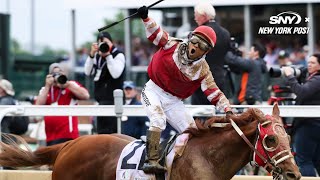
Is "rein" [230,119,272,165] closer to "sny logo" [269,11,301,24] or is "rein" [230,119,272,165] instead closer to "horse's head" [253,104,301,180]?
"horse's head" [253,104,301,180]

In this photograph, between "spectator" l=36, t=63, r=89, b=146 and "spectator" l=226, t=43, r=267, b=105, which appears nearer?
"spectator" l=36, t=63, r=89, b=146

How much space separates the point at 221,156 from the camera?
→ 7168 mm

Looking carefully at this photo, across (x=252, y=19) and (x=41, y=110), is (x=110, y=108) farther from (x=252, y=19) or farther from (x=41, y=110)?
(x=252, y=19)

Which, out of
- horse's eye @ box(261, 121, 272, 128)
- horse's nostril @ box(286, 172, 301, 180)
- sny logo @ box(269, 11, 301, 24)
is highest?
sny logo @ box(269, 11, 301, 24)

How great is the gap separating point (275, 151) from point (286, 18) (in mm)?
3780

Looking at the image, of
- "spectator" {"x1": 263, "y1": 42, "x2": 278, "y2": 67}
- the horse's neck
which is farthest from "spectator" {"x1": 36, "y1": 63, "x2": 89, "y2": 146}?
"spectator" {"x1": 263, "y1": 42, "x2": 278, "y2": 67}

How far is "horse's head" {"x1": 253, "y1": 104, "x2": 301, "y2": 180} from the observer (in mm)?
6664

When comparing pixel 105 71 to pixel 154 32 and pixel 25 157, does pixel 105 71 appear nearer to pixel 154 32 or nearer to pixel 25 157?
pixel 25 157

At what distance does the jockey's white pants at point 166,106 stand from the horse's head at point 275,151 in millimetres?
800

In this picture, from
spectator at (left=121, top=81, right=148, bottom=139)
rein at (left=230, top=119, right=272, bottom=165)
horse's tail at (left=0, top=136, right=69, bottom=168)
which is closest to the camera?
rein at (left=230, top=119, right=272, bottom=165)

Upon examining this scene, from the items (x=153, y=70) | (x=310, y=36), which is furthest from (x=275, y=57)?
(x=153, y=70)

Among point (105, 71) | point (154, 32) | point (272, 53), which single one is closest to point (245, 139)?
point (154, 32)

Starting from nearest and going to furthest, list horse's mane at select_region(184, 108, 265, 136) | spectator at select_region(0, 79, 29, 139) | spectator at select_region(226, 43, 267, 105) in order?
horse's mane at select_region(184, 108, 265, 136) → spectator at select_region(226, 43, 267, 105) → spectator at select_region(0, 79, 29, 139)

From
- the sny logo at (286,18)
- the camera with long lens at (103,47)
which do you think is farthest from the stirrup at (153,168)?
the sny logo at (286,18)
